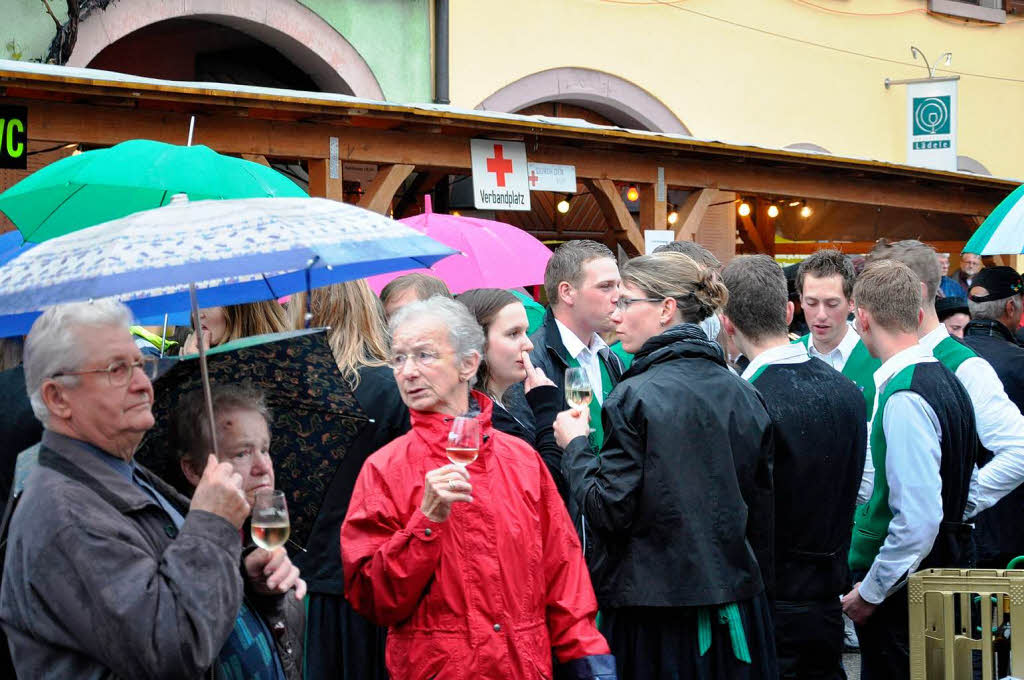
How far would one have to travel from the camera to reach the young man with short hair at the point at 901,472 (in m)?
4.59

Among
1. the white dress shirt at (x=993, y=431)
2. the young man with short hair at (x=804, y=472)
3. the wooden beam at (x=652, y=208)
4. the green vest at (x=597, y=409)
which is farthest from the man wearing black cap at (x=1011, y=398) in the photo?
the wooden beam at (x=652, y=208)

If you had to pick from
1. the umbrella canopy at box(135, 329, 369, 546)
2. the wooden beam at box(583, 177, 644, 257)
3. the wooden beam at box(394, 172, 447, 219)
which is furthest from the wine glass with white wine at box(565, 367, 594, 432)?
the wooden beam at box(394, 172, 447, 219)

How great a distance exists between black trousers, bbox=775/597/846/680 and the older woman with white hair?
4.23 ft

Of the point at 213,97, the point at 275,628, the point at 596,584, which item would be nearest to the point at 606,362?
the point at 596,584

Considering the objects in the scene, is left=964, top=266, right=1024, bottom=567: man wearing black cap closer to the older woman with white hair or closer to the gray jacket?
the older woman with white hair

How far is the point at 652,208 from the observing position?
12.0m

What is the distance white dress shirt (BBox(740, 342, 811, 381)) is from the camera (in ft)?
15.0

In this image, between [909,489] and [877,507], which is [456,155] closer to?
[877,507]

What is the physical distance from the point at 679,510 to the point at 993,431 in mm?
2118

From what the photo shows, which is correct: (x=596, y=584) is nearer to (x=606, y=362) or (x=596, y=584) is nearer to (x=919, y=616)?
(x=919, y=616)

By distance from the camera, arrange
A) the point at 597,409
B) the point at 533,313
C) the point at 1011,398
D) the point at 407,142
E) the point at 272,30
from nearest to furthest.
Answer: the point at 597,409
the point at 1011,398
the point at 533,313
the point at 407,142
the point at 272,30

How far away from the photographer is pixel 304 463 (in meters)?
3.41

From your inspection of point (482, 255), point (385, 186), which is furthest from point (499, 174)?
point (482, 255)

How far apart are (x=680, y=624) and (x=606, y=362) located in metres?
1.71
